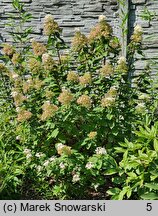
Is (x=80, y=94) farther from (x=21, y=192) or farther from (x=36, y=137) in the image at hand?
(x=21, y=192)

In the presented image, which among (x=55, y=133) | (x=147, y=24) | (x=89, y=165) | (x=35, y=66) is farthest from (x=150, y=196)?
(x=147, y=24)

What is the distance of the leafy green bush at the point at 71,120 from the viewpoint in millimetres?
3555

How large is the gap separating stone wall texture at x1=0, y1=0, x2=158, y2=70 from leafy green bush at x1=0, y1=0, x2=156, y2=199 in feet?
3.74

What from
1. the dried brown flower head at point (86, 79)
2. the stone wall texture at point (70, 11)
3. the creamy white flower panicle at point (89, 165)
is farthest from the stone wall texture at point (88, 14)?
the creamy white flower panicle at point (89, 165)

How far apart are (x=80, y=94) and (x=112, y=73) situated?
12.2 inches

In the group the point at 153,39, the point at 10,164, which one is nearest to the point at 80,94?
the point at 10,164

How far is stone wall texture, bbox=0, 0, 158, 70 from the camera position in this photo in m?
5.02

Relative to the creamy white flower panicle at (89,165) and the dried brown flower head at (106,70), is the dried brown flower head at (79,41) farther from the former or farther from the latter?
the creamy white flower panicle at (89,165)

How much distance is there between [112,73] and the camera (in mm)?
3709

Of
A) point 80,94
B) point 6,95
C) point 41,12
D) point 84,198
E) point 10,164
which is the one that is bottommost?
point 84,198

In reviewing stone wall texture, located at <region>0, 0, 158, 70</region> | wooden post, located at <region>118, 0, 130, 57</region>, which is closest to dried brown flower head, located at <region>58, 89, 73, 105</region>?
wooden post, located at <region>118, 0, 130, 57</region>

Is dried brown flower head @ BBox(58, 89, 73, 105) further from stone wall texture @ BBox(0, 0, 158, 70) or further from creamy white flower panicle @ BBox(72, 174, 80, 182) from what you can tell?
stone wall texture @ BBox(0, 0, 158, 70)

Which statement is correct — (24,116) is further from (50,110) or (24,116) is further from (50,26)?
(50,26)

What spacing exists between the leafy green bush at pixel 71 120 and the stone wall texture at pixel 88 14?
1139mm
